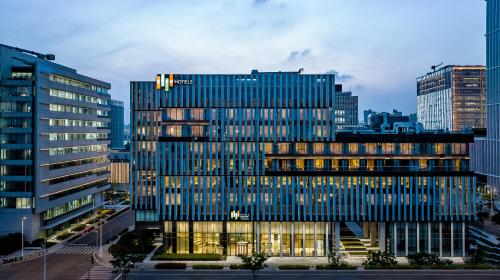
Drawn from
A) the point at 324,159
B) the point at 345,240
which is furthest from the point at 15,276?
the point at 345,240

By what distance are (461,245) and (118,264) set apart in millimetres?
72746

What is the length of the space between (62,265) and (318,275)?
5093 centimetres

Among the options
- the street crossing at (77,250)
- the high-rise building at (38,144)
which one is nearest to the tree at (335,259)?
the street crossing at (77,250)

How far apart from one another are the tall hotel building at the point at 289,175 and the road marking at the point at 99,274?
1677 cm

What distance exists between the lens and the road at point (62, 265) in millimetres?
73812

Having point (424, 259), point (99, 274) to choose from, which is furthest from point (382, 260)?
point (99, 274)

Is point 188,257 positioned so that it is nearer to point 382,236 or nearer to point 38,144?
point 382,236

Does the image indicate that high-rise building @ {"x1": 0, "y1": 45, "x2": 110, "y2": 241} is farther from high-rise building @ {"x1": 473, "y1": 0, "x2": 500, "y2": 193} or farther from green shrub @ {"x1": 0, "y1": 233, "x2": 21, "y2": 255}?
high-rise building @ {"x1": 473, "y1": 0, "x2": 500, "y2": 193}

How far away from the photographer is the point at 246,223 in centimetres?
9244

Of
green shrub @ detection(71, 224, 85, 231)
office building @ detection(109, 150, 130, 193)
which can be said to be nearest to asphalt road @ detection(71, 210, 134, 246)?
green shrub @ detection(71, 224, 85, 231)

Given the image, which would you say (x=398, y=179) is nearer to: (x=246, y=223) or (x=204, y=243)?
(x=246, y=223)

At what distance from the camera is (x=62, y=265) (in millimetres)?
81000

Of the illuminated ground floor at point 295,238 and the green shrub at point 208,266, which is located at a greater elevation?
the illuminated ground floor at point 295,238

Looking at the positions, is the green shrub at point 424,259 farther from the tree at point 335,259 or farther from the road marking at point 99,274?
the road marking at point 99,274
